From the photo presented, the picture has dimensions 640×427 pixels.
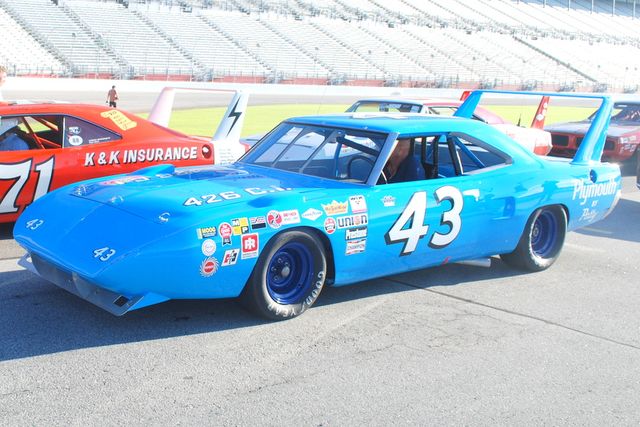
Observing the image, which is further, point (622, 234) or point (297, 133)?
point (622, 234)

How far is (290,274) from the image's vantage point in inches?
196

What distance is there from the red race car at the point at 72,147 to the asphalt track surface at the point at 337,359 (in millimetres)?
1127

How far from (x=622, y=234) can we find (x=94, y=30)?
31134mm

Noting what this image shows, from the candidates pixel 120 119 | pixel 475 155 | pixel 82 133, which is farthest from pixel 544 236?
pixel 82 133

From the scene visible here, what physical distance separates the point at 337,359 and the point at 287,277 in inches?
31.6

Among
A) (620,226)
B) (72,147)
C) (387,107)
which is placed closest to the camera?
(72,147)

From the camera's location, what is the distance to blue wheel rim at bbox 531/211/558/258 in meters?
6.65

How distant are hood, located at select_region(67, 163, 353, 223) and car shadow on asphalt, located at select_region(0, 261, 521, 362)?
679 mm

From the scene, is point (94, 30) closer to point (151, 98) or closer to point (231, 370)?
point (151, 98)

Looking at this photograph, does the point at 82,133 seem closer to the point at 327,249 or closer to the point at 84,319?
the point at 84,319

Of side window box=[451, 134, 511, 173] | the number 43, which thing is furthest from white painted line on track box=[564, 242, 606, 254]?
the number 43

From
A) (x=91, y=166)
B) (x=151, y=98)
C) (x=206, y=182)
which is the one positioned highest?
(x=206, y=182)

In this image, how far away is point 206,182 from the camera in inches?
204

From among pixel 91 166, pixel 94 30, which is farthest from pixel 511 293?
pixel 94 30
